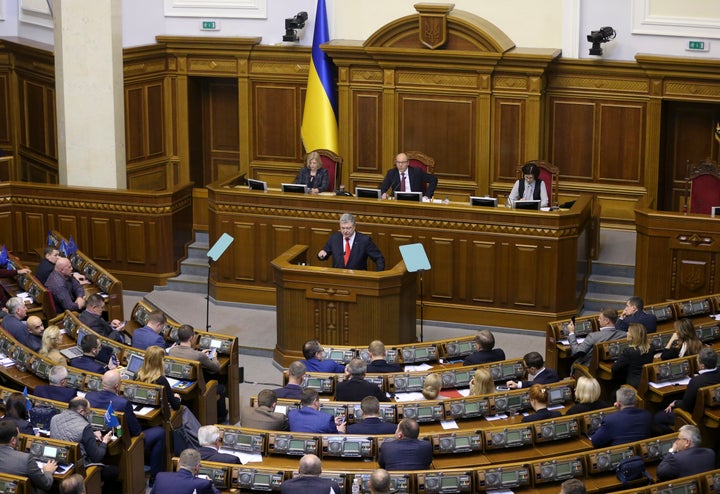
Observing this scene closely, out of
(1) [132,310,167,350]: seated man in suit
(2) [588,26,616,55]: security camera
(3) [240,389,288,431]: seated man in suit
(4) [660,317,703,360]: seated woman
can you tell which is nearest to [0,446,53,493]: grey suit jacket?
(3) [240,389,288,431]: seated man in suit

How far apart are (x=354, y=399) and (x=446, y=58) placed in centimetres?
700

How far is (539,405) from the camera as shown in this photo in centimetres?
1065

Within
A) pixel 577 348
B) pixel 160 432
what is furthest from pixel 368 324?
pixel 160 432

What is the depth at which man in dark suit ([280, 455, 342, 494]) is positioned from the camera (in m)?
8.99

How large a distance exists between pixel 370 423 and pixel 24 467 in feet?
8.87

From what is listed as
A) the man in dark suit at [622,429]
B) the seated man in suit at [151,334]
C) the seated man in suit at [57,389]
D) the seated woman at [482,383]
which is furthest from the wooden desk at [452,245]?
the seated man in suit at [57,389]

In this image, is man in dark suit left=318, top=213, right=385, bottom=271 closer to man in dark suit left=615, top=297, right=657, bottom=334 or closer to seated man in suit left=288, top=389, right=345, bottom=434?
man in dark suit left=615, top=297, right=657, bottom=334

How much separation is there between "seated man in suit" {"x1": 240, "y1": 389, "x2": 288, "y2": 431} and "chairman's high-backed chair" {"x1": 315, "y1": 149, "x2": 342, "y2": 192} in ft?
20.2

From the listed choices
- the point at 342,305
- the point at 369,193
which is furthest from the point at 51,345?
the point at 369,193

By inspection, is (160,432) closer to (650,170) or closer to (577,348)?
(577,348)

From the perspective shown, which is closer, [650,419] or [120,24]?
[650,419]

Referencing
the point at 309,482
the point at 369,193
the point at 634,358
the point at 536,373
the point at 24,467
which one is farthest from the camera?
the point at 369,193

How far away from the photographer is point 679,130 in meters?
16.9

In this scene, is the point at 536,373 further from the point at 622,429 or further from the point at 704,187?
the point at 704,187
